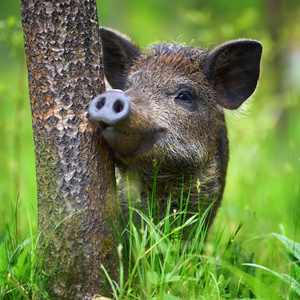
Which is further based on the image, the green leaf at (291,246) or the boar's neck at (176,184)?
the boar's neck at (176,184)

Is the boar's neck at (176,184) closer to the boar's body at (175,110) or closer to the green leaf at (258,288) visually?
the boar's body at (175,110)

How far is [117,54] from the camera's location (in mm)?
4082

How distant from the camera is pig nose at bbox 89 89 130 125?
2591mm

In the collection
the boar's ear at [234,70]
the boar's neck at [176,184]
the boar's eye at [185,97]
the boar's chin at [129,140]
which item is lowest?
the boar's neck at [176,184]

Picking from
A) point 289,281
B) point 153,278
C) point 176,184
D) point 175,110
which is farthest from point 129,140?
point 289,281

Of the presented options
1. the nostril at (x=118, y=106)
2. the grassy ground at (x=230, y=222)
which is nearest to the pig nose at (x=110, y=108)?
the nostril at (x=118, y=106)

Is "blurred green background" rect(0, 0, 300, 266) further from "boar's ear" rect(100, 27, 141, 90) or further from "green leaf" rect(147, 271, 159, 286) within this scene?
"green leaf" rect(147, 271, 159, 286)

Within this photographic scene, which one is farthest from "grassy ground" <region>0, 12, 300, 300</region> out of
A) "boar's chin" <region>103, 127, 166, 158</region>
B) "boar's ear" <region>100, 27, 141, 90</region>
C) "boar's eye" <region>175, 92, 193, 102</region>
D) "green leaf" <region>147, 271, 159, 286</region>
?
"boar's ear" <region>100, 27, 141, 90</region>

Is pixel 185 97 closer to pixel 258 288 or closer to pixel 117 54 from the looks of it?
pixel 117 54

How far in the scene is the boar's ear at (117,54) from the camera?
3.94 m

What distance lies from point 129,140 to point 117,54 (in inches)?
54.1

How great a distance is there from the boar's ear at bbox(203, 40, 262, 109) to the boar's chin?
34.2 inches

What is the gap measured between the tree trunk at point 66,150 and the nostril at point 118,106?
8.3 inches

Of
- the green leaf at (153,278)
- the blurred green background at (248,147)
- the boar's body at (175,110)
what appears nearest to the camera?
the green leaf at (153,278)
